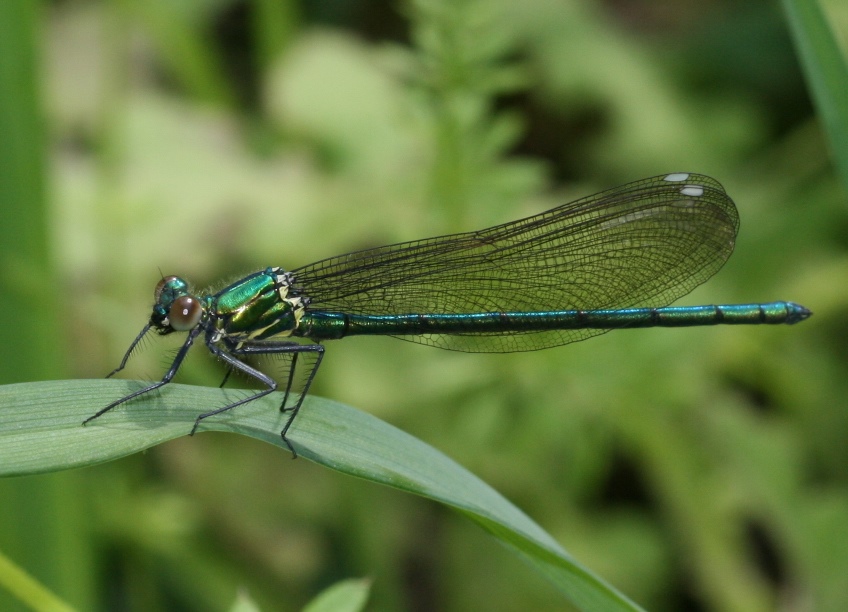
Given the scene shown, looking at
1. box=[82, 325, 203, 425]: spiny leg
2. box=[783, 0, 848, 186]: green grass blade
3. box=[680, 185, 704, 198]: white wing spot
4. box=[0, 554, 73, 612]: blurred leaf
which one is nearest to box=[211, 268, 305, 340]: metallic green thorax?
box=[82, 325, 203, 425]: spiny leg

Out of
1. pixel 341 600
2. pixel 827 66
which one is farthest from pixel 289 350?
pixel 827 66

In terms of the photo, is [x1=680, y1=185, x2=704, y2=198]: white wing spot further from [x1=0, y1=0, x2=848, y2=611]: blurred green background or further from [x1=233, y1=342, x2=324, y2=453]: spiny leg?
[x1=233, y1=342, x2=324, y2=453]: spiny leg

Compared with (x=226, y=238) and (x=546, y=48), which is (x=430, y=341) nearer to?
(x=226, y=238)

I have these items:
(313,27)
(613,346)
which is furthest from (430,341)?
(313,27)

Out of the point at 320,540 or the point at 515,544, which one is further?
the point at 320,540

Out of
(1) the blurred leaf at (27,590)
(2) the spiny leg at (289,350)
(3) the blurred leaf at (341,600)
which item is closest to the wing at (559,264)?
(2) the spiny leg at (289,350)

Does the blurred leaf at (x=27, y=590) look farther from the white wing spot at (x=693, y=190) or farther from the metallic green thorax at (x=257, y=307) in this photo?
the white wing spot at (x=693, y=190)

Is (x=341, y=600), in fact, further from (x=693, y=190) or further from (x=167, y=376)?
(x=693, y=190)
